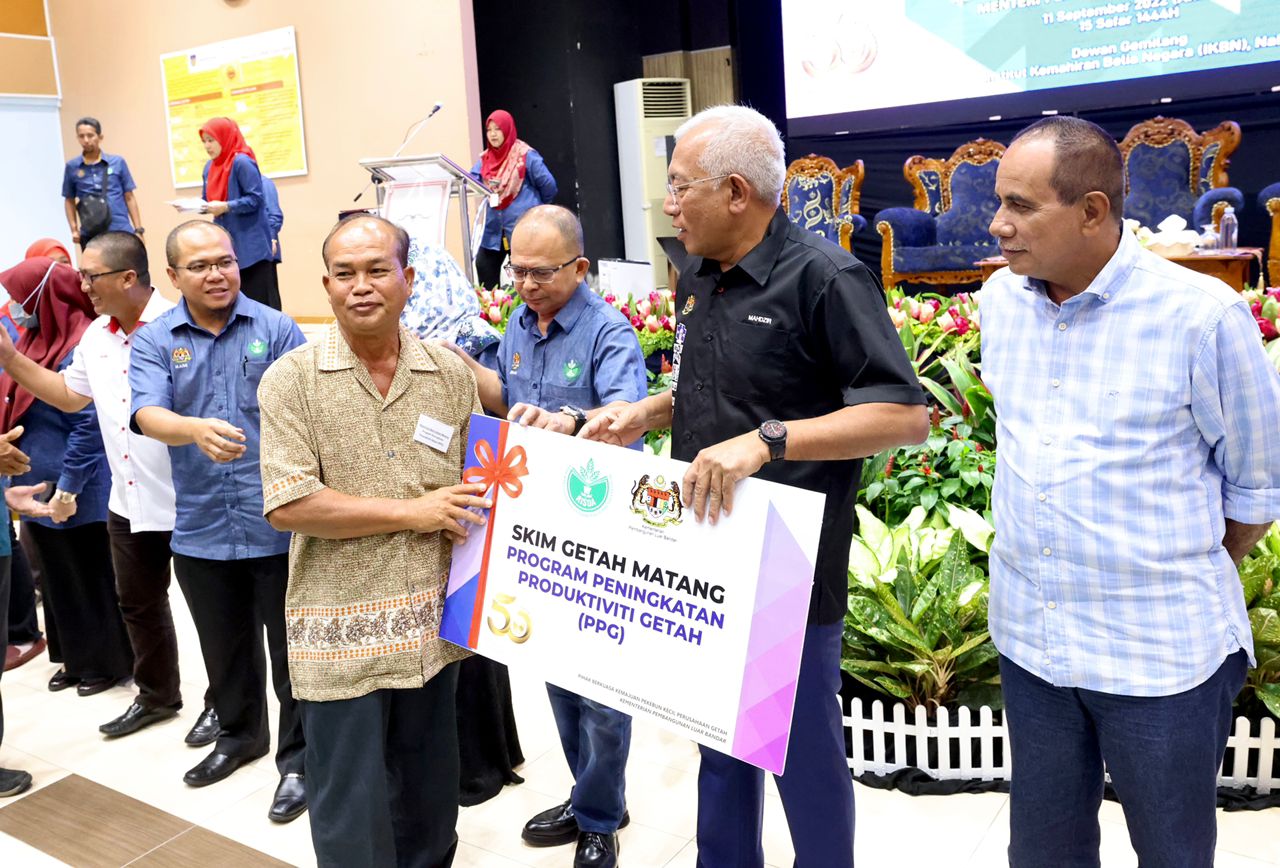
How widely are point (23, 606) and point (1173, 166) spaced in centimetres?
691

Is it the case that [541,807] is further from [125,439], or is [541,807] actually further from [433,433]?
[125,439]

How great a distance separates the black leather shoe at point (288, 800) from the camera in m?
2.79

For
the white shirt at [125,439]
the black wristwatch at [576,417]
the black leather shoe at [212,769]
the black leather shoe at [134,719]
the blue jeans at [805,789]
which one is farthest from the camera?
the black leather shoe at [134,719]

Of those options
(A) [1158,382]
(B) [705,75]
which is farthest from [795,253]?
(B) [705,75]

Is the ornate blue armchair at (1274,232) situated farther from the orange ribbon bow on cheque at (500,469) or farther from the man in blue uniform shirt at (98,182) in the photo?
the man in blue uniform shirt at (98,182)

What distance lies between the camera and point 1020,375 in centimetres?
170

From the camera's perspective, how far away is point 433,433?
1.96 m

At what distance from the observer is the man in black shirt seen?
5.53 feet

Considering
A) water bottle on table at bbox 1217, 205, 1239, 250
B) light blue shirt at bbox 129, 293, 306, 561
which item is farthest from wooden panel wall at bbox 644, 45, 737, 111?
light blue shirt at bbox 129, 293, 306, 561

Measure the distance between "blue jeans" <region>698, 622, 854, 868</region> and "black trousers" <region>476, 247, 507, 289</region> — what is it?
245 inches

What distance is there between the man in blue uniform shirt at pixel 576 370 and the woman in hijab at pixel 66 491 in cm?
173

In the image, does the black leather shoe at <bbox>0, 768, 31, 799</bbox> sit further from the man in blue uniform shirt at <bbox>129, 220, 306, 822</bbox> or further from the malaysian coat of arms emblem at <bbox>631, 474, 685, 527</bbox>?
the malaysian coat of arms emblem at <bbox>631, 474, 685, 527</bbox>

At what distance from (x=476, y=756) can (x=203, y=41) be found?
10.3m

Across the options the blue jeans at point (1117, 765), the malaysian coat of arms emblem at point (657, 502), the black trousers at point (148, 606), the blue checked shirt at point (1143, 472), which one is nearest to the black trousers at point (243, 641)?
the black trousers at point (148, 606)
